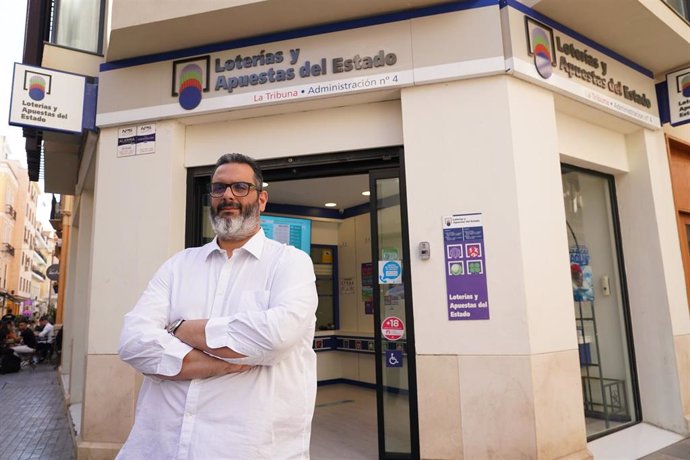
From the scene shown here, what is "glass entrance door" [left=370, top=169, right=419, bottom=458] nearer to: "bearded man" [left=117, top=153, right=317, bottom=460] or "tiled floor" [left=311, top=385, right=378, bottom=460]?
"tiled floor" [left=311, top=385, right=378, bottom=460]

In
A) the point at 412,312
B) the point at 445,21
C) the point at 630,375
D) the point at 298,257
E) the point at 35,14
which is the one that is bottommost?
the point at 630,375

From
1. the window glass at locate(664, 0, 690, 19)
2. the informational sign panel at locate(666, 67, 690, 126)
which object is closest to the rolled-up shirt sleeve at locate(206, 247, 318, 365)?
the informational sign panel at locate(666, 67, 690, 126)

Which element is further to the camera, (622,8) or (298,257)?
(622,8)

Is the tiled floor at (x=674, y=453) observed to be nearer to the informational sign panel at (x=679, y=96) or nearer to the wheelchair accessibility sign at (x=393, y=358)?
the wheelchair accessibility sign at (x=393, y=358)

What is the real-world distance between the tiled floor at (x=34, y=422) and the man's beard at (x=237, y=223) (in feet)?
14.9

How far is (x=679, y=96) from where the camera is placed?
5.92 metres

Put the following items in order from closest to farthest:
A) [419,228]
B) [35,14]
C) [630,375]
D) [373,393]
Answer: [419,228]
[630,375]
[35,14]
[373,393]

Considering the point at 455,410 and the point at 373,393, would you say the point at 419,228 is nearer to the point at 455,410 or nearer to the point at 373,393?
the point at 455,410

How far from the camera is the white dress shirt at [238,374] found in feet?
5.84

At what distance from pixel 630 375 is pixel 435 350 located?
308cm

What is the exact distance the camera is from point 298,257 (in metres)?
2.09

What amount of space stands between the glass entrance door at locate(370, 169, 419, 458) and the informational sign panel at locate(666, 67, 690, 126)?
383 centimetres

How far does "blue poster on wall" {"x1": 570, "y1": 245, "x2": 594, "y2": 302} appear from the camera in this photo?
18.7ft

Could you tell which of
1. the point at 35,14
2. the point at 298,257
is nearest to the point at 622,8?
the point at 298,257
